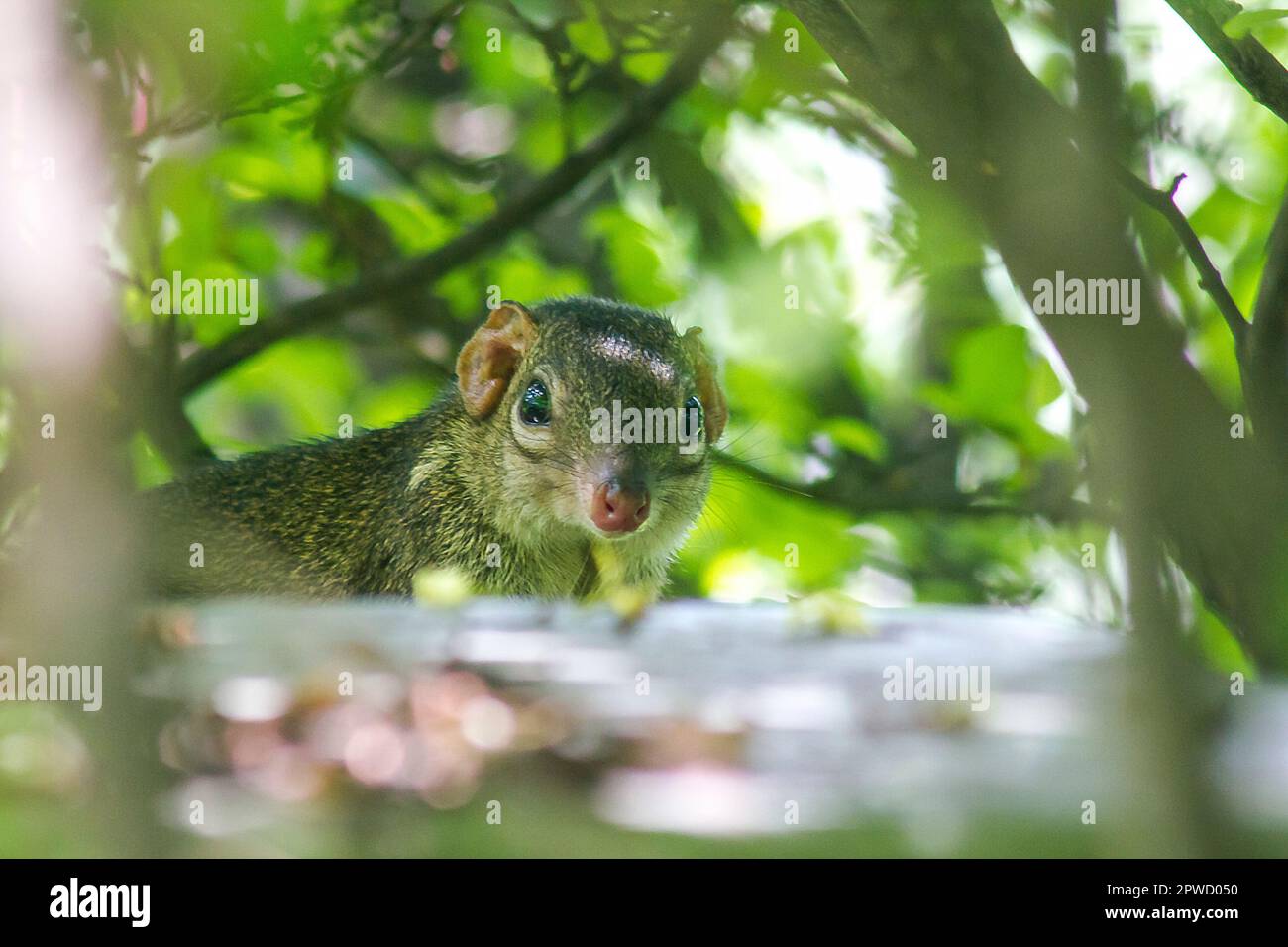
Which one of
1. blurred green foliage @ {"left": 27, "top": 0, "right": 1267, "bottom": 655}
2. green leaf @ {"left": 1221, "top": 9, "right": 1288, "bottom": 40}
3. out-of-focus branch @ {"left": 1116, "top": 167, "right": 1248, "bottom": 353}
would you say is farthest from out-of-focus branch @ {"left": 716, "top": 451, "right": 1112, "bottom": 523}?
green leaf @ {"left": 1221, "top": 9, "right": 1288, "bottom": 40}

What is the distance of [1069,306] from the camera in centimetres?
337

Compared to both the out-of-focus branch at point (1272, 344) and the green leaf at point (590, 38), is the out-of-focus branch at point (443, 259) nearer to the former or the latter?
the green leaf at point (590, 38)

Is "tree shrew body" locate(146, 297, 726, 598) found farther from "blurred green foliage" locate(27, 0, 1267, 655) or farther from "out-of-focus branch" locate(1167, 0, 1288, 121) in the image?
"out-of-focus branch" locate(1167, 0, 1288, 121)

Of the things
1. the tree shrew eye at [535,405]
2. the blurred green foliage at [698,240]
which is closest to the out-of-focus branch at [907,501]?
the blurred green foliage at [698,240]

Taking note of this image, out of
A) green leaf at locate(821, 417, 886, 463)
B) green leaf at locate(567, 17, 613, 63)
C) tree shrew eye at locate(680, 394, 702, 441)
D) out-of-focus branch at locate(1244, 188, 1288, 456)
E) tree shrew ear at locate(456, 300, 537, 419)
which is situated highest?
green leaf at locate(567, 17, 613, 63)

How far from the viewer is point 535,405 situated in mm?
5230

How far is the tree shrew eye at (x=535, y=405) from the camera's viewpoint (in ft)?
17.0

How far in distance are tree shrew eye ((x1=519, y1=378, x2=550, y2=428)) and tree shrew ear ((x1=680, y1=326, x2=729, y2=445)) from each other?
687 mm

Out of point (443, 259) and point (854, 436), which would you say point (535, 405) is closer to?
point (443, 259)

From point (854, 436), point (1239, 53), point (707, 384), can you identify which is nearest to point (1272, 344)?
point (1239, 53)

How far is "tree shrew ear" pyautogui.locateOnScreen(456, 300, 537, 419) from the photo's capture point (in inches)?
209

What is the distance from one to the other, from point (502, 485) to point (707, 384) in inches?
38.6
